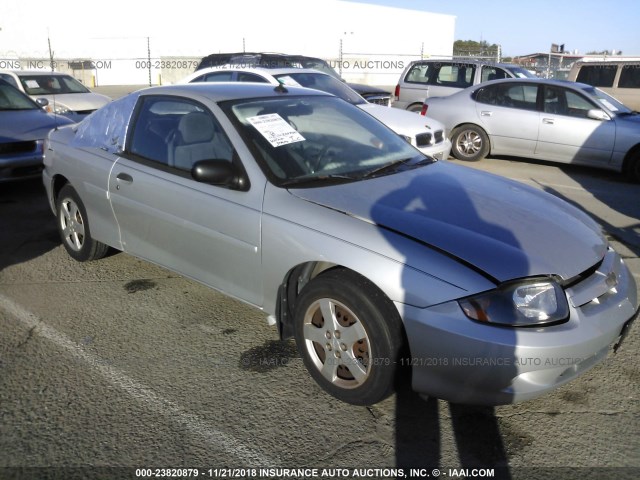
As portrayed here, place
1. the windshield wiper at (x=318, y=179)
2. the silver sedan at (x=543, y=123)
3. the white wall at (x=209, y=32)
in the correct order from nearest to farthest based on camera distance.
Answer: the windshield wiper at (x=318, y=179) < the silver sedan at (x=543, y=123) < the white wall at (x=209, y=32)

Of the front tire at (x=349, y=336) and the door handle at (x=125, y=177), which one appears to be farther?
the door handle at (x=125, y=177)

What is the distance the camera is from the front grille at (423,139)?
776 centimetres

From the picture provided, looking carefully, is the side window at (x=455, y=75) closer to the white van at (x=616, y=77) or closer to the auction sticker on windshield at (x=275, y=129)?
the white van at (x=616, y=77)

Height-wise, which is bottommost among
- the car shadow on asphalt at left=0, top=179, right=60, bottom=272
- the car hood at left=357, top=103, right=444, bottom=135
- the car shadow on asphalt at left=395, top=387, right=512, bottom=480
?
the car shadow on asphalt at left=0, top=179, right=60, bottom=272

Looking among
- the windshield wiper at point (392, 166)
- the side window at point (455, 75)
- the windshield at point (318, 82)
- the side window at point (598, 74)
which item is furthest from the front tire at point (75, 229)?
the side window at point (598, 74)

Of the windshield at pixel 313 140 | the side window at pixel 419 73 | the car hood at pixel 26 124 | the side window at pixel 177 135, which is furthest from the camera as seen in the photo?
the side window at pixel 419 73

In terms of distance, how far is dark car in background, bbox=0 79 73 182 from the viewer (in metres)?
7.25

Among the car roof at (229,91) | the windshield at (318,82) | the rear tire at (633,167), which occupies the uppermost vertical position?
the car roof at (229,91)

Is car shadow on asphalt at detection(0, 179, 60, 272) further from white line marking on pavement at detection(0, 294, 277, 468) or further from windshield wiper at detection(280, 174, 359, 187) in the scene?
windshield wiper at detection(280, 174, 359, 187)

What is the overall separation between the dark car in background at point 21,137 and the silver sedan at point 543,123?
6287mm

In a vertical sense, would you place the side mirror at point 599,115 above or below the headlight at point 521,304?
above

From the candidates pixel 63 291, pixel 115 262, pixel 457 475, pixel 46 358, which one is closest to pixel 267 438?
pixel 457 475

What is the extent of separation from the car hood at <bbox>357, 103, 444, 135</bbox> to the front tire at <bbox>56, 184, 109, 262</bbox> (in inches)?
166

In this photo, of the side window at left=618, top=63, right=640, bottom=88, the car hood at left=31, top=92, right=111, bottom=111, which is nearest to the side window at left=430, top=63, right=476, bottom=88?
the side window at left=618, top=63, right=640, bottom=88
